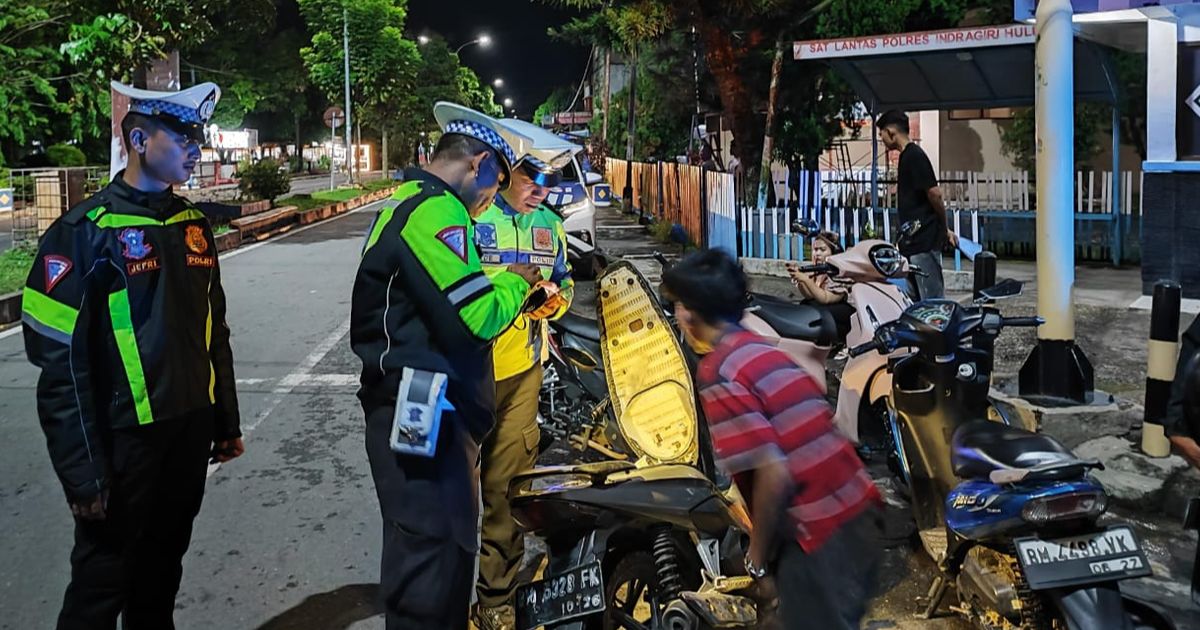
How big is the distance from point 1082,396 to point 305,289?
8.74 metres

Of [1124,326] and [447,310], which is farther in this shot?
[1124,326]

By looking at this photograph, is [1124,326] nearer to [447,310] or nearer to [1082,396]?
[1082,396]

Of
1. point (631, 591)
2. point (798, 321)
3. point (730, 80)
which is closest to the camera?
point (631, 591)

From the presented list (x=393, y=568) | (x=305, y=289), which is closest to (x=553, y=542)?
(x=393, y=568)

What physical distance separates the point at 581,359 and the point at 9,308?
7812mm

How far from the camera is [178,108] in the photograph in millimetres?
3229

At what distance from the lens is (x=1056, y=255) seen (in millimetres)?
6039

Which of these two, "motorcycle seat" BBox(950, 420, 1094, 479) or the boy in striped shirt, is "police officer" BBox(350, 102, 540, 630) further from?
"motorcycle seat" BBox(950, 420, 1094, 479)

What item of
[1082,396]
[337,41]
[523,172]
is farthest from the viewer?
[337,41]

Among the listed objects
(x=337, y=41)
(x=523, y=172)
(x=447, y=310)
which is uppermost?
(x=337, y=41)

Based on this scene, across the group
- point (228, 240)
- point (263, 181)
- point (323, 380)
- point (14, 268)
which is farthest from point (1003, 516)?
point (263, 181)

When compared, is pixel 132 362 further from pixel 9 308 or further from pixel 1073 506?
pixel 9 308

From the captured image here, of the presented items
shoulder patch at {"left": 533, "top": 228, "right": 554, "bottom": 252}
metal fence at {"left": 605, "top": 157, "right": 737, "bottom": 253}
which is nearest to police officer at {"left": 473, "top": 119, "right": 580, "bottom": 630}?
shoulder patch at {"left": 533, "top": 228, "right": 554, "bottom": 252}

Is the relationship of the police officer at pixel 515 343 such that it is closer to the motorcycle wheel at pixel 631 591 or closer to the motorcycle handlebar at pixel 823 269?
the motorcycle wheel at pixel 631 591
